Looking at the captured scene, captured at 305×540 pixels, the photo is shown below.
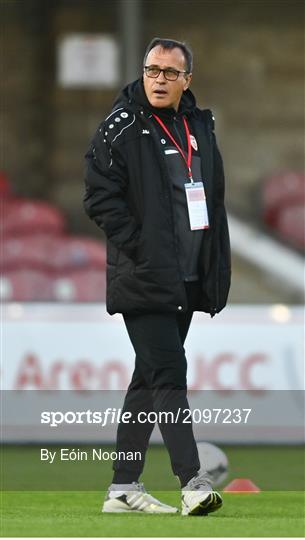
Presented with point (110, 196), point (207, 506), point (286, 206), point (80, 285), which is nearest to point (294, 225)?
point (286, 206)

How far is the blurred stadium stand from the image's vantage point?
15086 millimetres

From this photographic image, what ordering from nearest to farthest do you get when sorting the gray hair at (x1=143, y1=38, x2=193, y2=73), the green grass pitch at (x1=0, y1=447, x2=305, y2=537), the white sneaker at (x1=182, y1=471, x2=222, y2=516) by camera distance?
the green grass pitch at (x1=0, y1=447, x2=305, y2=537) → the white sneaker at (x1=182, y1=471, x2=222, y2=516) → the gray hair at (x1=143, y1=38, x2=193, y2=73)

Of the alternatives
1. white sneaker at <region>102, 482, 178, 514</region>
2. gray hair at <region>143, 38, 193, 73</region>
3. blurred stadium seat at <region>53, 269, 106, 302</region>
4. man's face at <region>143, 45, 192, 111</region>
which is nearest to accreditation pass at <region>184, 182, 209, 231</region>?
man's face at <region>143, 45, 192, 111</region>

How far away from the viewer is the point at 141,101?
5.41m

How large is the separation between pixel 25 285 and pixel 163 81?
23.2 ft

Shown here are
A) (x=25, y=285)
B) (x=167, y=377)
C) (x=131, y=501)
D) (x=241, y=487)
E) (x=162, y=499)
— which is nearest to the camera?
(x=167, y=377)

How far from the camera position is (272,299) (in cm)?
1351

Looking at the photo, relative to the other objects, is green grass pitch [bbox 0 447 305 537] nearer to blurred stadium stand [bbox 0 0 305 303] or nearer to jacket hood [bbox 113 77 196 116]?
jacket hood [bbox 113 77 196 116]

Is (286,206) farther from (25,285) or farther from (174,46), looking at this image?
(174,46)

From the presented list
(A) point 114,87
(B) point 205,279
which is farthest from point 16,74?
(B) point 205,279

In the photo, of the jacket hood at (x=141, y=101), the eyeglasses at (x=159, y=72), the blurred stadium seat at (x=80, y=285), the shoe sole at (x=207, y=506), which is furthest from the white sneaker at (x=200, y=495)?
the blurred stadium seat at (x=80, y=285)

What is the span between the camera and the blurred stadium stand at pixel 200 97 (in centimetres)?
1509

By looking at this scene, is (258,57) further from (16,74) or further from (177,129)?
(177,129)

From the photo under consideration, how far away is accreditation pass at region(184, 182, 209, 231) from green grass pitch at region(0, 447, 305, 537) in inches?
40.4
